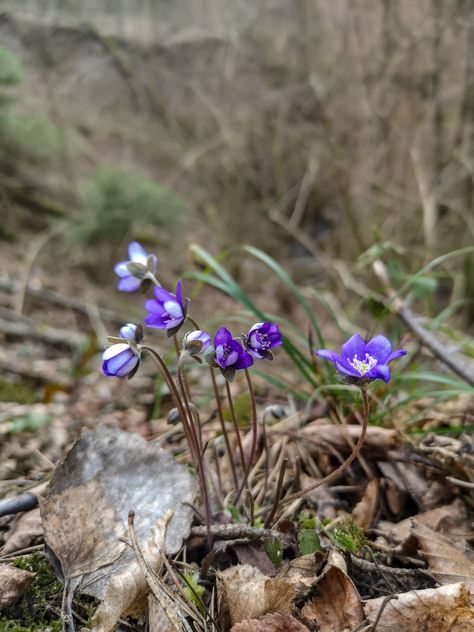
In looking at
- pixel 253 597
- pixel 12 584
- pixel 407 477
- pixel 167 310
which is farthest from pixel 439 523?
pixel 12 584

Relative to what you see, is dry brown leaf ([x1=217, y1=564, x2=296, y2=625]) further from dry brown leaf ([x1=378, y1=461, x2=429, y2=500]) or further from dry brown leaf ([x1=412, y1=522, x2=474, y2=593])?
dry brown leaf ([x1=378, y1=461, x2=429, y2=500])

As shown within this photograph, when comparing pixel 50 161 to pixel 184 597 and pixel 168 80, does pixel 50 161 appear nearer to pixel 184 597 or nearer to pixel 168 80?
pixel 168 80

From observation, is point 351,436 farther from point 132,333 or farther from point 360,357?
point 132,333

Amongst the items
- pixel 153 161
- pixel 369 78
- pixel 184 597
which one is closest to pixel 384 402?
pixel 184 597

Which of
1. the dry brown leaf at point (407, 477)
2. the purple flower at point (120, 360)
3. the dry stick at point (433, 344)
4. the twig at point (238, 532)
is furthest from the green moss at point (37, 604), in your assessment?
the dry stick at point (433, 344)

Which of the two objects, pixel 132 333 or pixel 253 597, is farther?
pixel 132 333

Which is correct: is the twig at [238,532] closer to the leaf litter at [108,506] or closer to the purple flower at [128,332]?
the leaf litter at [108,506]

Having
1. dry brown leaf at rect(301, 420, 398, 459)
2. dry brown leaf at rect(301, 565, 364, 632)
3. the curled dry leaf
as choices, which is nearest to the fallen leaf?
the curled dry leaf
